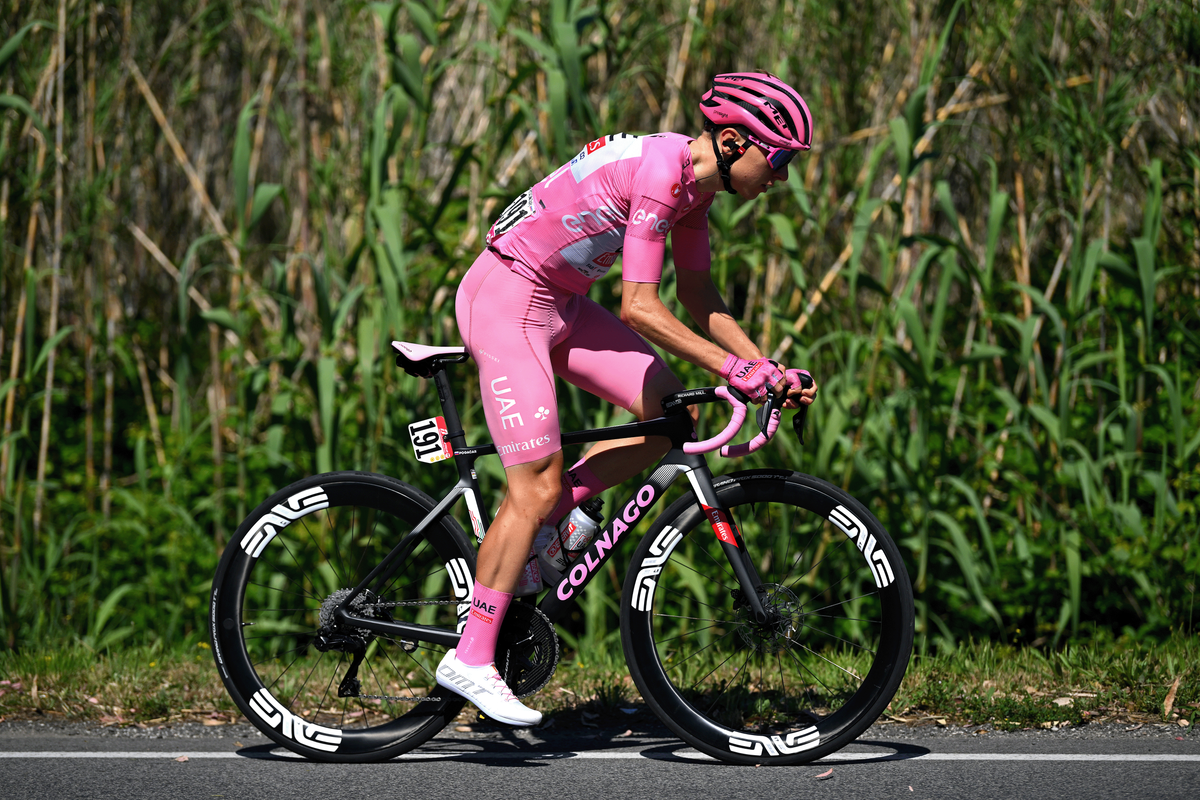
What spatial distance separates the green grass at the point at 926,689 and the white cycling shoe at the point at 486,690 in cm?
62

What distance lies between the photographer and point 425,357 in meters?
3.71

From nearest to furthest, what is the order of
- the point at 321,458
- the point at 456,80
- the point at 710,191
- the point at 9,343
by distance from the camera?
1. the point at 710,191
2. the point at 321,458
3. the point at 9,343
4. the point at 456,80

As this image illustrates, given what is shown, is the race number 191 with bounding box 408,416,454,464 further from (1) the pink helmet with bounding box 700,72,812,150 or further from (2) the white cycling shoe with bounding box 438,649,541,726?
(1) the pink helmet with bounding box 700,72,812,150

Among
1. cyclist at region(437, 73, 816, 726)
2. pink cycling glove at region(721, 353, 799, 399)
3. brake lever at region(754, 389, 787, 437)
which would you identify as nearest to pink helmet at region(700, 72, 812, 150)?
cyclist at region(437, 73, 816, 726)

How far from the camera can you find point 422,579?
499 centimetres

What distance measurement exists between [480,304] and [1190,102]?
3.80m

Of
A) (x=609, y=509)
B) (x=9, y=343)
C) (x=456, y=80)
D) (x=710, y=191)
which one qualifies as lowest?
(x=609, y=509)

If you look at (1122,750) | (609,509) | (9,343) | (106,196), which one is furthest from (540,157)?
(1122,750)

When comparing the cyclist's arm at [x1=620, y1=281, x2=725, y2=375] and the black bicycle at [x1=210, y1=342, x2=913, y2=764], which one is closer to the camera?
the cyclist's arm at [x1=620, y1=281, x2=725, y2=375]

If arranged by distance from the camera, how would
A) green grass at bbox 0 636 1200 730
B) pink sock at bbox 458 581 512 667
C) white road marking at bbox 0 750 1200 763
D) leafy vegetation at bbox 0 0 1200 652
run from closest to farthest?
white road marking at bbox 0 750 1200 763 < pink sock at bbox 458 581 512 667 < green grass at bbox 0 636 1200 730 < leafy vegetation at bbox 0 0 1200 652

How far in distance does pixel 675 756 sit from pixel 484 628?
2.49 ft

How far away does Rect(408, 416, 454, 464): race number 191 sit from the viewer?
3.77 metres

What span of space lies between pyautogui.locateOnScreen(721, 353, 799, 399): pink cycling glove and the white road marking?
4.05 feet

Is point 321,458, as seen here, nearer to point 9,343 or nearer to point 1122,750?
point 9,343
